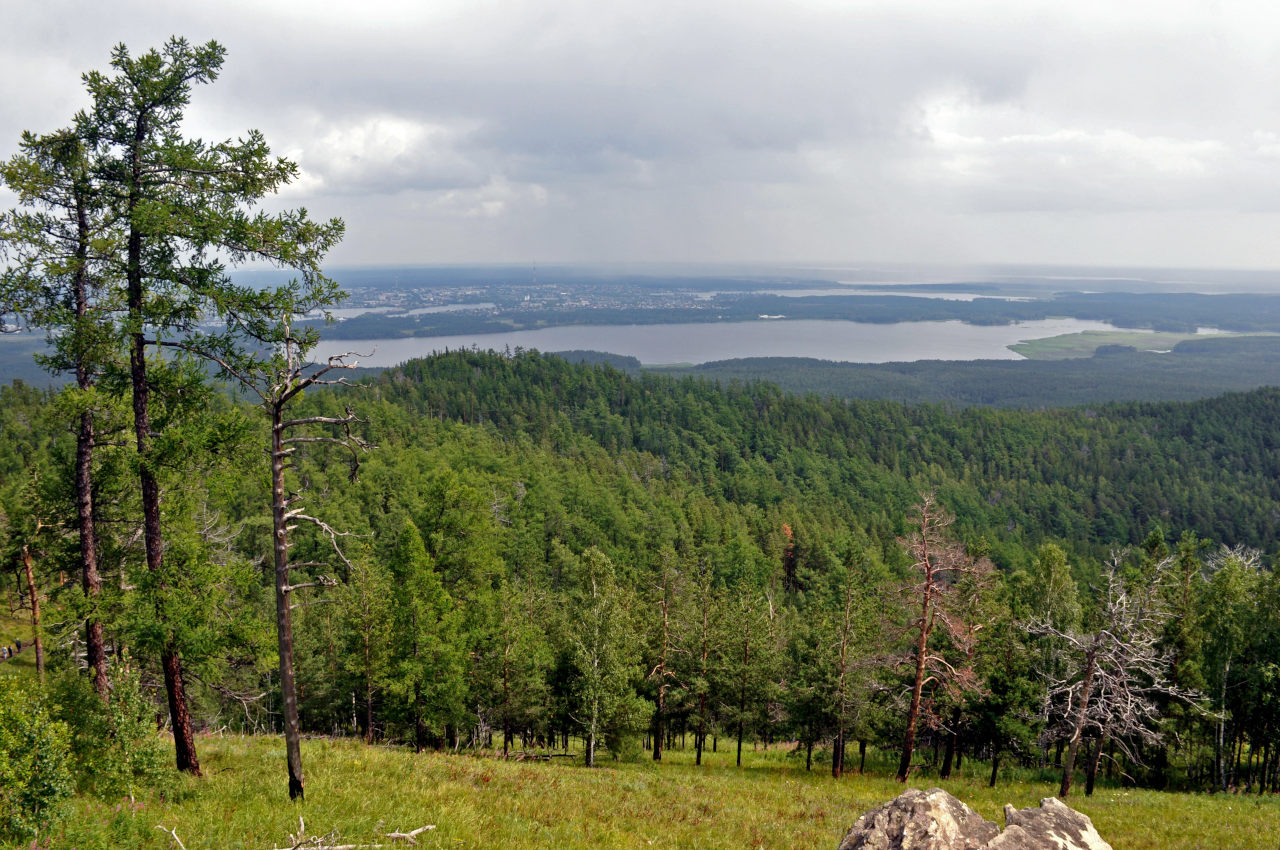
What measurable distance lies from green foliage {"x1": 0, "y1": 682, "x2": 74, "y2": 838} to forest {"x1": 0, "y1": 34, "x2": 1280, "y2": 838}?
0.05 m

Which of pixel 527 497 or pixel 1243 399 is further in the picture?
pixel 1243 399

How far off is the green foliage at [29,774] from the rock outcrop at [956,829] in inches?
426

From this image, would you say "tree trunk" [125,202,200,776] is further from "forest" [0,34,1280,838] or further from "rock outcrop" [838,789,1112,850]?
"rock outcrop" [838,789,1112,850]

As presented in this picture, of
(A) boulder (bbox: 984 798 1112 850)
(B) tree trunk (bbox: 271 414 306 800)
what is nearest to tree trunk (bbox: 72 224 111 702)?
(B) tree trunk (bbox: 271 414 306 800)

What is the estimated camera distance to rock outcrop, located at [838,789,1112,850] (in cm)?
851

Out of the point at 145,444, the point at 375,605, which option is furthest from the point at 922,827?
the point at 375,605

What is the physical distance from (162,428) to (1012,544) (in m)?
120

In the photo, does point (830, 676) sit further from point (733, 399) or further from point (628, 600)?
point (733, 399)

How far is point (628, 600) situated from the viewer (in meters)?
35.0

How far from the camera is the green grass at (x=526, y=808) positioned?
11.1 m

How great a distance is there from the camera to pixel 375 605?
1074 inches

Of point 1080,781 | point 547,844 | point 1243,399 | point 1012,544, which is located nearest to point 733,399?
point 1012,544

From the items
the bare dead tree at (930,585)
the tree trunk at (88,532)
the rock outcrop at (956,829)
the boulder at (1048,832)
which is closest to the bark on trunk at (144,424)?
the tree trunk at (88,532)

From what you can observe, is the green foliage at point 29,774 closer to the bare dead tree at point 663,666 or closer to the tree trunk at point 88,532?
the tree trunk at point 88,532
